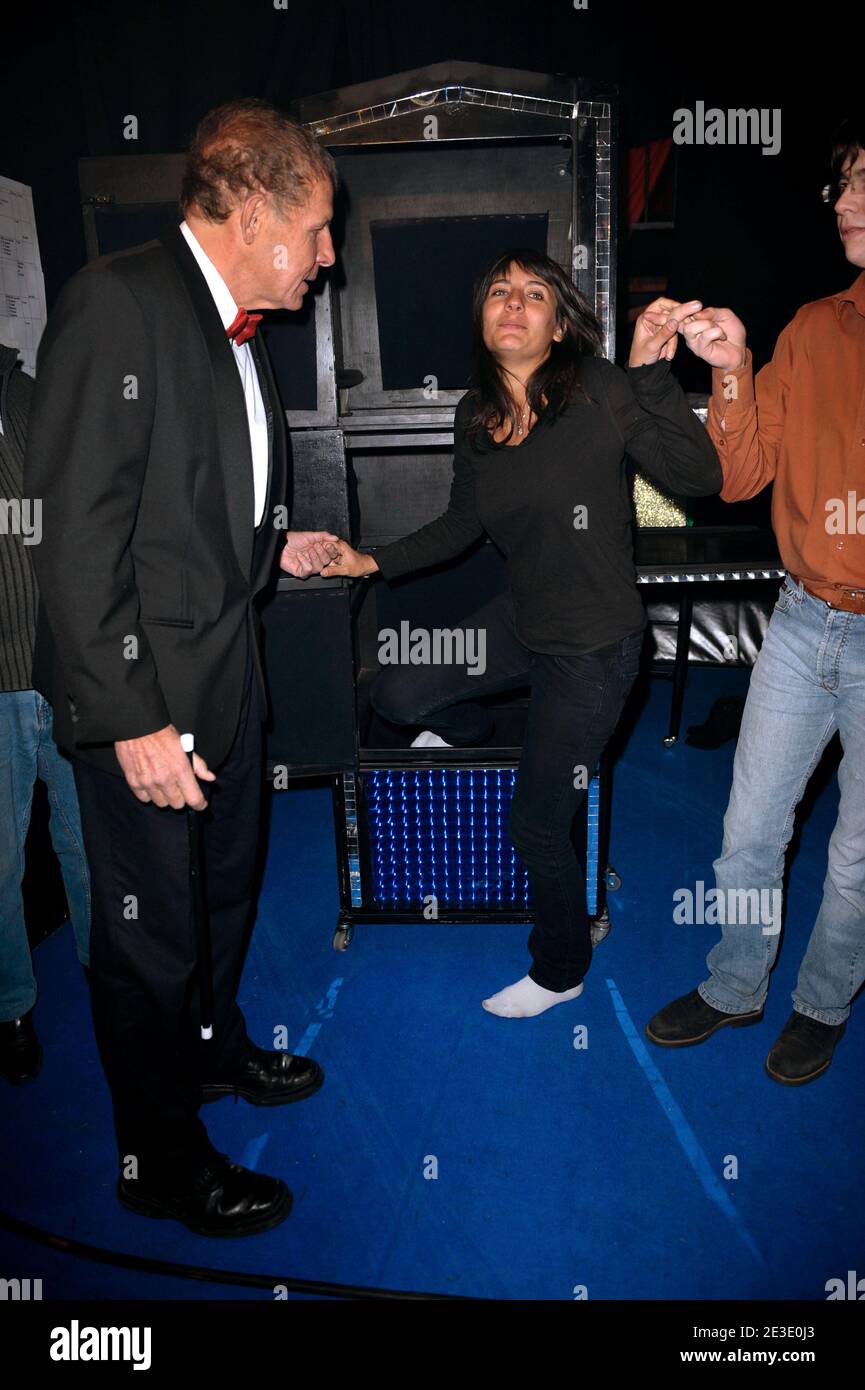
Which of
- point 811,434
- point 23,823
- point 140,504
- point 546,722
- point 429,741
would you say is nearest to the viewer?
point 140,504

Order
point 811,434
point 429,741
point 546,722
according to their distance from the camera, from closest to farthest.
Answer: point 811,434 → point 546,722 → point 429,741

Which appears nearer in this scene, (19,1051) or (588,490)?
(588,490)

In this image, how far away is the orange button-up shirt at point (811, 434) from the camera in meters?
1.71

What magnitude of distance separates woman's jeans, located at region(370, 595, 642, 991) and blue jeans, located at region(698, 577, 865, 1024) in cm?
33

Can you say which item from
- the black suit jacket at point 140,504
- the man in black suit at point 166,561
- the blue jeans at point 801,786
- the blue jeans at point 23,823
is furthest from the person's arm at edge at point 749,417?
the blue jeans at point 23,823

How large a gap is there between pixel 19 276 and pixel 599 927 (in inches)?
114

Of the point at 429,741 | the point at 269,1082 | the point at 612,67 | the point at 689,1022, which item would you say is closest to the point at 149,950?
the point at 269,1082

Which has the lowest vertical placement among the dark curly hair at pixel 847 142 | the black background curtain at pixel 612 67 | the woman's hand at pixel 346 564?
the woman's hand at pixel 346 564

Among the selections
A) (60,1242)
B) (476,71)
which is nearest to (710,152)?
(476,71)

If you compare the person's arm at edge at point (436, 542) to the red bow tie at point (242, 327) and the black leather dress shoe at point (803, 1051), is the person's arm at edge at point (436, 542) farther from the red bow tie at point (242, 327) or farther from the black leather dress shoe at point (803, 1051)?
the black leather dress shoe at point (803, 1051)

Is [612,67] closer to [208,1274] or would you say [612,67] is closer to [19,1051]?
[19,1051]

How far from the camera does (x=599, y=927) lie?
2648 mm

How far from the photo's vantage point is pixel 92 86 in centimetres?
421

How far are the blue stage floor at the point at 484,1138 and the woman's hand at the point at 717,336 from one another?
1726 millimetres
